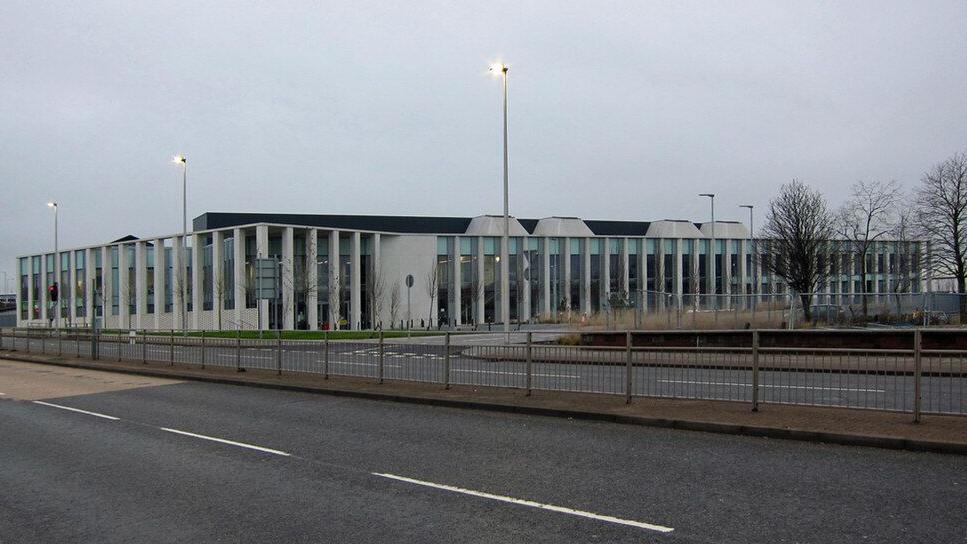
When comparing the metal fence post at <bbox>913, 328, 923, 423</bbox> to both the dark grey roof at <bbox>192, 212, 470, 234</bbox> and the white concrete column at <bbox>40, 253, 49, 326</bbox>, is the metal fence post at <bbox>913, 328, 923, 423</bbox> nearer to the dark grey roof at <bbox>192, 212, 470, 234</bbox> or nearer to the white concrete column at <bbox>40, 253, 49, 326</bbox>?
the dark grey roof at <bbox>192, 212, 470, 234</bbox>

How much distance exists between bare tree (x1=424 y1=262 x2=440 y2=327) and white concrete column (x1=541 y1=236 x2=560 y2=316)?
10833mm

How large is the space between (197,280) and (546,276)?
32.3 meters

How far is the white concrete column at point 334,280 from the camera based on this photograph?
62.0 m

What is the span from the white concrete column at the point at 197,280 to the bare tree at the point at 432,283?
1922 centimetres

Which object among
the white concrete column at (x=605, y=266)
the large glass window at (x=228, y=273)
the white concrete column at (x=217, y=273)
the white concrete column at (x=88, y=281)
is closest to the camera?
the white concrete column at (x=217, y=273)

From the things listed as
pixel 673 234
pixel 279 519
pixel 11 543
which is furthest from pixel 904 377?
pixel 673 234

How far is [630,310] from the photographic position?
3484 centimetres

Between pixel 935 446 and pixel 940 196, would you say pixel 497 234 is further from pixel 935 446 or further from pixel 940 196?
pixel 935 446

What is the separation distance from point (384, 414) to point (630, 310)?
23581 mm

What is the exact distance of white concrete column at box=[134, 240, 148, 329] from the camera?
225ft

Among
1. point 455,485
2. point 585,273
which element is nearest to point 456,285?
point 585,273

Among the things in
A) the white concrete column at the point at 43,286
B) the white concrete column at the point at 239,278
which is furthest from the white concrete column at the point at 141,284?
the white concrete column at the point at 43,286

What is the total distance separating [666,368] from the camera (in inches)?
539

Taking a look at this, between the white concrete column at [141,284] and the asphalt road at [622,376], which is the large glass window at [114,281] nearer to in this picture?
the white concrete column at [141,284]
